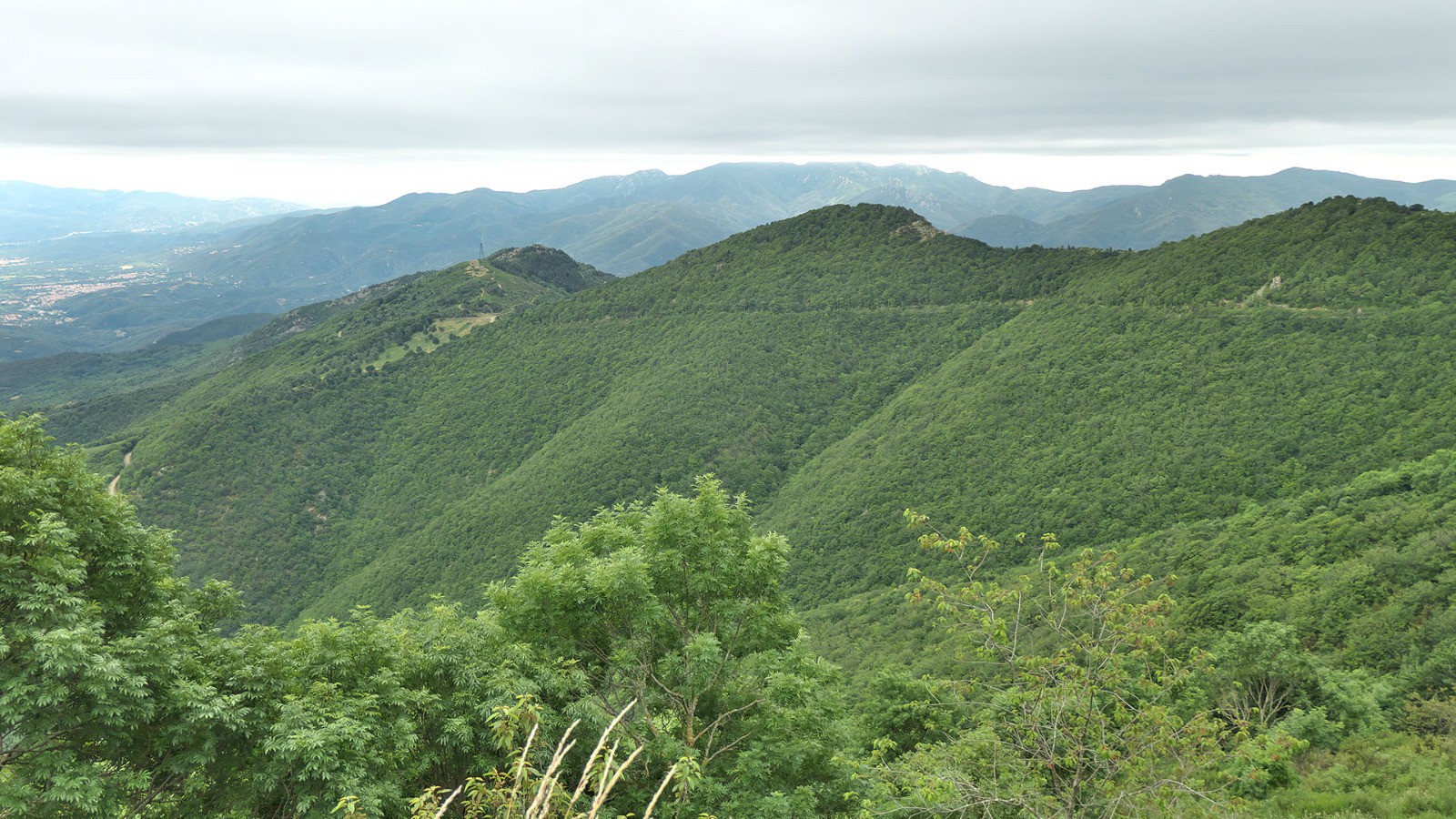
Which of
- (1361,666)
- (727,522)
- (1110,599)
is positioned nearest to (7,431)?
(727,522)

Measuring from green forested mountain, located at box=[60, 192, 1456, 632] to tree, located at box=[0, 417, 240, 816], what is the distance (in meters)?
60.2

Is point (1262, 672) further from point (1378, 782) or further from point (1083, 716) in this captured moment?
point (1083, 716)

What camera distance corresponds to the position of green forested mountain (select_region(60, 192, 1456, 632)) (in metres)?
61.7

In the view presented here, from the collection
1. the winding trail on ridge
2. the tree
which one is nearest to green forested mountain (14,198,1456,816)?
the tree

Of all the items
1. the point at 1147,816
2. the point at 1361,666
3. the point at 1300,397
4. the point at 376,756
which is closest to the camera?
the point at 1147,816

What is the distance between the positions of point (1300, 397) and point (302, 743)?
249 feet

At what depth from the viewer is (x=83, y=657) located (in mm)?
12203

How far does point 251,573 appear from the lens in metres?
97.0

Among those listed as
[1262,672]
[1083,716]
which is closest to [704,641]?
[1083,716]

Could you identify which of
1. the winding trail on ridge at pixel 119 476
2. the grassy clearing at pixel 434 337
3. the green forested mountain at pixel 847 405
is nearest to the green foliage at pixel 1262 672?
the green forested mountain at pixel 847 405

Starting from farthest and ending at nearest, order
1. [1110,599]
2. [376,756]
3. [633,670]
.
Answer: [633,670] → [376,756] → [1110,599]

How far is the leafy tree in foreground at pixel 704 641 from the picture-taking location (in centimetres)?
1762

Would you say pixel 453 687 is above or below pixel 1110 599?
below

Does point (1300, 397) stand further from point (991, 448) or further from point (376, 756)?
point (376, 756)
